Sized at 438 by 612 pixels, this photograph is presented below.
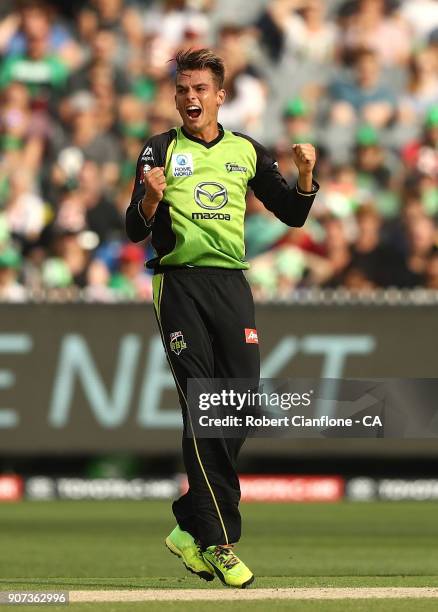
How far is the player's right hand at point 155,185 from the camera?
6.27 m

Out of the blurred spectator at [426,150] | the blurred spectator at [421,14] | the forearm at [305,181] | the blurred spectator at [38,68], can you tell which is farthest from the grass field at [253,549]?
the blurred spectator at [421,14]

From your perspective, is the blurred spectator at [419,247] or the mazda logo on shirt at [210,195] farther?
the blurred spectator at [419,247]

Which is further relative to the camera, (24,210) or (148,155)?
(24,210)

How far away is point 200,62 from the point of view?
6543 mm

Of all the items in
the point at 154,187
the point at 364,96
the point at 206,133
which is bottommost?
the point at 364,96

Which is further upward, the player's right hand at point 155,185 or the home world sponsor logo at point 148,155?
the home world sponsor logo at point 148,155

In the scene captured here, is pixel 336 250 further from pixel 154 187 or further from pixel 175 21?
pixel 154 187

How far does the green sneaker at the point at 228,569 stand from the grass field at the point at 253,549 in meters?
0.22

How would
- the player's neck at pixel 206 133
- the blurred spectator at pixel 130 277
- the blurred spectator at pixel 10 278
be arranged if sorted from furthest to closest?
the blurred spectator at pixel 130 277, the blurred spectator at pixel 10 278, the player's neck at pixel 206 133

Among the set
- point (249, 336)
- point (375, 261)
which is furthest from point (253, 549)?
point (375, 261)

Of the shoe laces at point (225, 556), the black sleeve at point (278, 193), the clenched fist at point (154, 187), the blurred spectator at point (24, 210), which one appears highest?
the clenched fist at point (154, 187)

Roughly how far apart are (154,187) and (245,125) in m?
9.93

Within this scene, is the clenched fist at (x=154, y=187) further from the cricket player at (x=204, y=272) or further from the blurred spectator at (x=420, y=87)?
the blurred spectator at (x=420, y=87)

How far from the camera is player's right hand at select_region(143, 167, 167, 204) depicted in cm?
627
